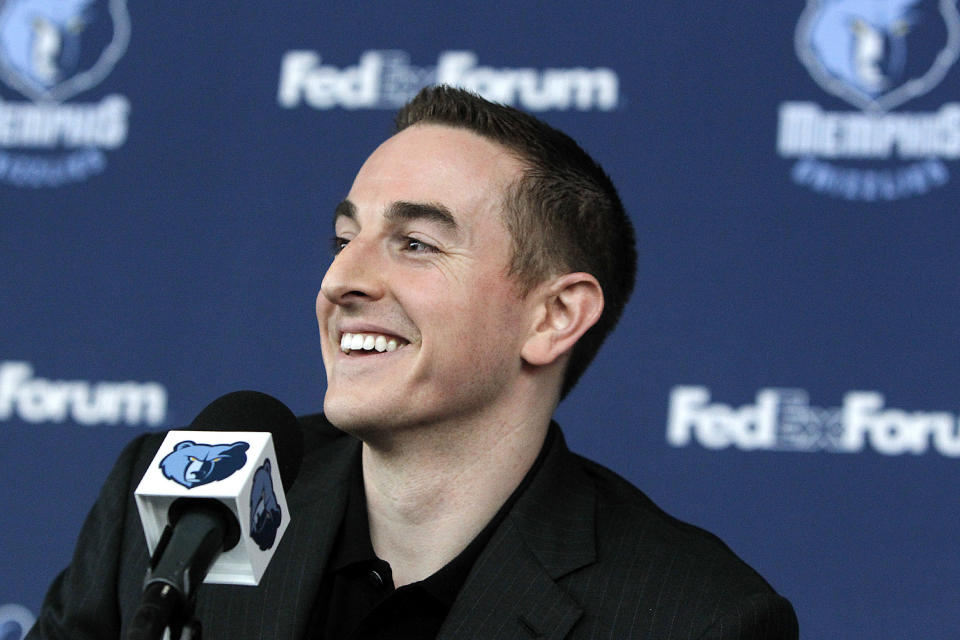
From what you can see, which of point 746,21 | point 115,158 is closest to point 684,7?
point 746,21

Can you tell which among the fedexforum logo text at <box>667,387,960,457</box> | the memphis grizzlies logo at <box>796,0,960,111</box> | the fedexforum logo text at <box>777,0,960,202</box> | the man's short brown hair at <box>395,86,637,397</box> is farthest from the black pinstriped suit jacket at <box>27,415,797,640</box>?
the memphis grizzlies logo at <box>796,0,960,111</box>

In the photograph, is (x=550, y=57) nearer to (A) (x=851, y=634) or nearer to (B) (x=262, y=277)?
(B) (x=262, y=277)

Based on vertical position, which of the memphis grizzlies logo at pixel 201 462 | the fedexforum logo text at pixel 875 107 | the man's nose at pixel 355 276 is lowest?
the memphis grizzlies logo at pixel 201 462

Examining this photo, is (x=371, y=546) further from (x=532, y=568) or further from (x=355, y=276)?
(x=355, y=276)

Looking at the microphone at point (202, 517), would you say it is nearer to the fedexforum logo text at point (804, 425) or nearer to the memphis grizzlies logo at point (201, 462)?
the memphis grizzlies logo at point (201, 462)

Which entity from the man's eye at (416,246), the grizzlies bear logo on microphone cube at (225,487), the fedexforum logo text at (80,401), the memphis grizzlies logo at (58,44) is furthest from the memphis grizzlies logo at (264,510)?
the memphis grizzlies logo at (58,44)

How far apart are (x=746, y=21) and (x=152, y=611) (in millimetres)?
1952

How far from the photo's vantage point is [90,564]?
5.71 ft

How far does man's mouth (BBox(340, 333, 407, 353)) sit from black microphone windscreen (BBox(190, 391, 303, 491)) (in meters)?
0.25

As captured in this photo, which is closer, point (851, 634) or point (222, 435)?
point (222, 435)

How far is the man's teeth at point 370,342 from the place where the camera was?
162 cm

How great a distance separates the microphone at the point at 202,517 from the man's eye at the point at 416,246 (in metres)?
0.55

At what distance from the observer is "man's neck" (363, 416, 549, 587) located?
1661mm

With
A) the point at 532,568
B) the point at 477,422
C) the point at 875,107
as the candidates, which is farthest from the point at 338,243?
the point at 875,107
